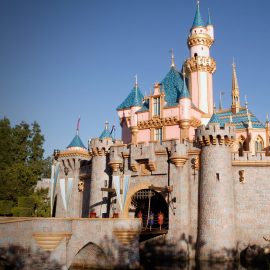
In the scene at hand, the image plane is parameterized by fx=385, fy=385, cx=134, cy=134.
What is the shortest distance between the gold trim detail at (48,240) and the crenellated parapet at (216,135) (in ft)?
42.2

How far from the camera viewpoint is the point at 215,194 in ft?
90.5

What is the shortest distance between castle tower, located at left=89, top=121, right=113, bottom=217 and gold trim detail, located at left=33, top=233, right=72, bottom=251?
10828mm

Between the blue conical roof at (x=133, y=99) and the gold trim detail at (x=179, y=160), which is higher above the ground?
the blue conical roof at (x=133, y=99)

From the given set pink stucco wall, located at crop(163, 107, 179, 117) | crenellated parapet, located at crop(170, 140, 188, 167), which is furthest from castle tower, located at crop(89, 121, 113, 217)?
crenellated parapet, located at crop(170, 140, 188, 167)

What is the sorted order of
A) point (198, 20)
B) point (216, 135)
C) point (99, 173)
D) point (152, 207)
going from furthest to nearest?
point (198, 20)
point (99, 173)
point (152, 207)
point (216, 135)

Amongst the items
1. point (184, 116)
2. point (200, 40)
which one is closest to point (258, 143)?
point (184, 116)

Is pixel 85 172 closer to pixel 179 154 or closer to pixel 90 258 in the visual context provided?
pixel 179 154

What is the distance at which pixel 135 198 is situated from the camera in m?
31.3

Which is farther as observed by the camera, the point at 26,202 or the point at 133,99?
the point at 26,202

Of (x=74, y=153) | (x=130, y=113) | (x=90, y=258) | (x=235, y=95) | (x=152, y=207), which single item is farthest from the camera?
(x=235, y=95)

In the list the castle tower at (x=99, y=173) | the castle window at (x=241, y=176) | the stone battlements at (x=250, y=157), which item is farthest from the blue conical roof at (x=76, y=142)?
the castle window at (x=241, y=176)

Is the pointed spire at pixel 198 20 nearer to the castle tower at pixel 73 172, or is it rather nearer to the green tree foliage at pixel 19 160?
the castle tower at pixel 73 172

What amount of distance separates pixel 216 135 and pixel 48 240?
14086 mm

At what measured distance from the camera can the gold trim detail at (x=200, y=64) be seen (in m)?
37.8
